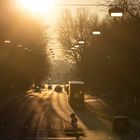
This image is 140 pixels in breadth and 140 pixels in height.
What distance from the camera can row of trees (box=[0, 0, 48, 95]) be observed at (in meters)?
87.8

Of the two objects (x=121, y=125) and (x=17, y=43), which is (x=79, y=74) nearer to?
(x=17, y=43)

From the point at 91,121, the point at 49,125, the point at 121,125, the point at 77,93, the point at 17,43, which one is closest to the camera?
the point at 121,125

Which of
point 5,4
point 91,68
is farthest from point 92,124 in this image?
point 91,68

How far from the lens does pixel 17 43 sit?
9194 cm

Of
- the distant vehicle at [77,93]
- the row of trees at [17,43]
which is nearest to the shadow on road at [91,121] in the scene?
the distant vehicle at [77,93]

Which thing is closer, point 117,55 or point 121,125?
point 121,125

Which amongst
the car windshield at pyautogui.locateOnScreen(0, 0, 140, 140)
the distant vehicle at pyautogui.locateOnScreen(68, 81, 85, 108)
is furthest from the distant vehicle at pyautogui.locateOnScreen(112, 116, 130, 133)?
the distant vehicle at pyautogui.locateOnScreen(68, 81, 85, 108)

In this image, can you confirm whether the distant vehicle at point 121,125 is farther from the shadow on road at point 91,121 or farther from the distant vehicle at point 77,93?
the distant vehicle at point 77,93

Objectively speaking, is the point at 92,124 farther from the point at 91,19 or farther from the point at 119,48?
the point at 91,19

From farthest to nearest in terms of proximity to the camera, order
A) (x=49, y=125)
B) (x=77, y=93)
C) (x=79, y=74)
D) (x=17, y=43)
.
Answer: (x=79, y=74) < (x=17, y=43) < (x=77, y=93) < (x=49, y=125)

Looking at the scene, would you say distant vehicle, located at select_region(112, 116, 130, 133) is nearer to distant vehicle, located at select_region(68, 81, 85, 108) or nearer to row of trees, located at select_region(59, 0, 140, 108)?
row of trees, located at select_region(59, 0, 140, 108)

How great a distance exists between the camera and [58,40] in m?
126

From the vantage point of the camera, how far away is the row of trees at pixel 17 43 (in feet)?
288

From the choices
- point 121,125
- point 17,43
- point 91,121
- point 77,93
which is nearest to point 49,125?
point 91,121
